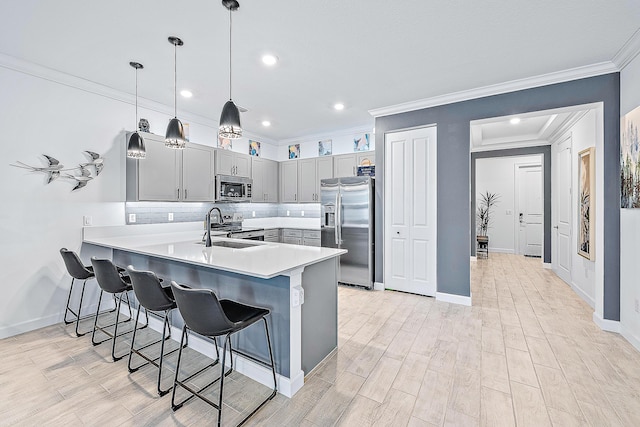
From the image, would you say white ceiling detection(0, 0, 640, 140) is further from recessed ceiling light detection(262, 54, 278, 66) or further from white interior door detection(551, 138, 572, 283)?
white interior door detection(551, 138, 572, 283)

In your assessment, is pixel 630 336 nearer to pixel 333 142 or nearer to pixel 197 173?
pixel 333 142

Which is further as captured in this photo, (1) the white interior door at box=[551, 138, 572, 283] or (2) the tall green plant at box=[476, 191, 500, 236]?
(2) the tall green plant at box=[476, 191, 500, 236]

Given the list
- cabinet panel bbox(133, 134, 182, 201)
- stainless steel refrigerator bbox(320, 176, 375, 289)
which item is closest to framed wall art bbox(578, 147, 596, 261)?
stainless steel refrigerator bbox(320, 176, 375, 289)

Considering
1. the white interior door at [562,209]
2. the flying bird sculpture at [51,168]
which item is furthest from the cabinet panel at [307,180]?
the white interior door at [562,209]

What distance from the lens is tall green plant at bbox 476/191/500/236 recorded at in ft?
25.3

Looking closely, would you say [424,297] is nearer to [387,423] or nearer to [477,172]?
[387,423]

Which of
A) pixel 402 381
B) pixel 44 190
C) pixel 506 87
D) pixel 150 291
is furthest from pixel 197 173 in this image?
pixel 506 87

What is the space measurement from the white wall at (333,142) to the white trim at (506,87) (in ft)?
3.24

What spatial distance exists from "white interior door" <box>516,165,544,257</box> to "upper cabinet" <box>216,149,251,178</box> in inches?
273

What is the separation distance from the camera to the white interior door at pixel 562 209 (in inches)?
184

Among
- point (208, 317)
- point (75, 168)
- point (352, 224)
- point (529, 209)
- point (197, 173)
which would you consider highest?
point (197, 173)

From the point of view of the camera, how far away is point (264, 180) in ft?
18.7

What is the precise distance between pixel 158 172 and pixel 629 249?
5268 millimetres

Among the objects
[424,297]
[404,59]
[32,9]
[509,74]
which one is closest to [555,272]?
[424,297]
